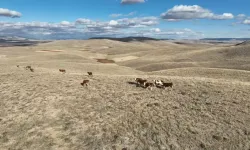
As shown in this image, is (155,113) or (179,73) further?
(179,73)

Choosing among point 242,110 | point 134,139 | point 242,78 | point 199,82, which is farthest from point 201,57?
point 134,139

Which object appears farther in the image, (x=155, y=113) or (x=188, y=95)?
(x=188, y=95)

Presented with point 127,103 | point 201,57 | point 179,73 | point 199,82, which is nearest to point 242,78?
point 179,73

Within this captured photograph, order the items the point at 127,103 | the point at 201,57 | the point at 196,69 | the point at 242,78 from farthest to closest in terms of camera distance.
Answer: the point at 201,57 → the point at 196,69 → the point at 242,78 → the point at 127,103

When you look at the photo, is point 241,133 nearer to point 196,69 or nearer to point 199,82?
point 199,82

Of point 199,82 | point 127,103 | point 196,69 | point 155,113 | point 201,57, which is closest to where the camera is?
point 155,113

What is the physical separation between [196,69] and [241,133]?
122ft

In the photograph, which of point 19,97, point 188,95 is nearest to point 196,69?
point 188,95

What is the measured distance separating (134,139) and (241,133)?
7204 millimetres

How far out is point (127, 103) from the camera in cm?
2458

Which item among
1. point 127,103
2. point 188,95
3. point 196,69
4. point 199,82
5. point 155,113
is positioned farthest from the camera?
point 196,69

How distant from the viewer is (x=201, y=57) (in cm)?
9538

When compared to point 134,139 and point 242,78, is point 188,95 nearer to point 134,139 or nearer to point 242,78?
point 134,139

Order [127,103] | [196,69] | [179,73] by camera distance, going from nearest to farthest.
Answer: [127,103]
[179,73]
[196,69]
